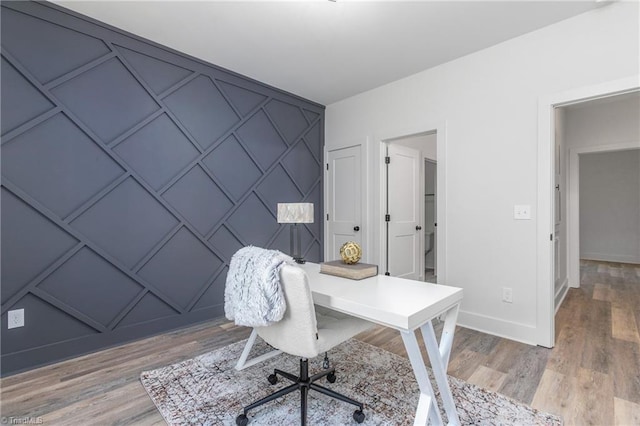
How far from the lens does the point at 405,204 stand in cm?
401


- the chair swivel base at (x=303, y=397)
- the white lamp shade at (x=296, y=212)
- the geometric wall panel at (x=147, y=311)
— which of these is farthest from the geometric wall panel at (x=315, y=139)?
the chair swivel base at (x=303, y=397)

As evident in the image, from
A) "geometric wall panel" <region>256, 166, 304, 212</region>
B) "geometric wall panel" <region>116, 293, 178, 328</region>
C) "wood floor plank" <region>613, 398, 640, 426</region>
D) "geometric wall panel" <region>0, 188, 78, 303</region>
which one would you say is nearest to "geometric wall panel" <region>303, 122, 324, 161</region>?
"geometric wall panel" <region>256, 166, 304, 212</region>

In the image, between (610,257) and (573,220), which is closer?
(573,220)

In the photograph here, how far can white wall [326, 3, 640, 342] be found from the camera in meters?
2.23

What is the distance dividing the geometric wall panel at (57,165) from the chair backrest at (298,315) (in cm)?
198

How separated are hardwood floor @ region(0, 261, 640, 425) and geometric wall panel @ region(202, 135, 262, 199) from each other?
144 centimetres

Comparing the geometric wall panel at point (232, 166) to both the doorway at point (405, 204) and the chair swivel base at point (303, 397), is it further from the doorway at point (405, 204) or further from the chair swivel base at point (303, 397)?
the chair swivel base at point (303, 397)

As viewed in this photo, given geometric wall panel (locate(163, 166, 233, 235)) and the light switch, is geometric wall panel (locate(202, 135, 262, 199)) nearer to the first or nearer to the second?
geometric wall panel (locate(163, 166, 233, 235))

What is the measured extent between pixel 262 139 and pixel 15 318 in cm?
258

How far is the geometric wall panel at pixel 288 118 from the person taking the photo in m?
3.63

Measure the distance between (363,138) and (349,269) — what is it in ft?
7.86

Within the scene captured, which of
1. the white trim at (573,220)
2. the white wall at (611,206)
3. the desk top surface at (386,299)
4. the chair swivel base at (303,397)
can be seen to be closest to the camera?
the desk top surface at (386,299)

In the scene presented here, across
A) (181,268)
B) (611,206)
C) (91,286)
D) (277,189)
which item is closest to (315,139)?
(277,189)

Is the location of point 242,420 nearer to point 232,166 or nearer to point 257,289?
point 257,289
